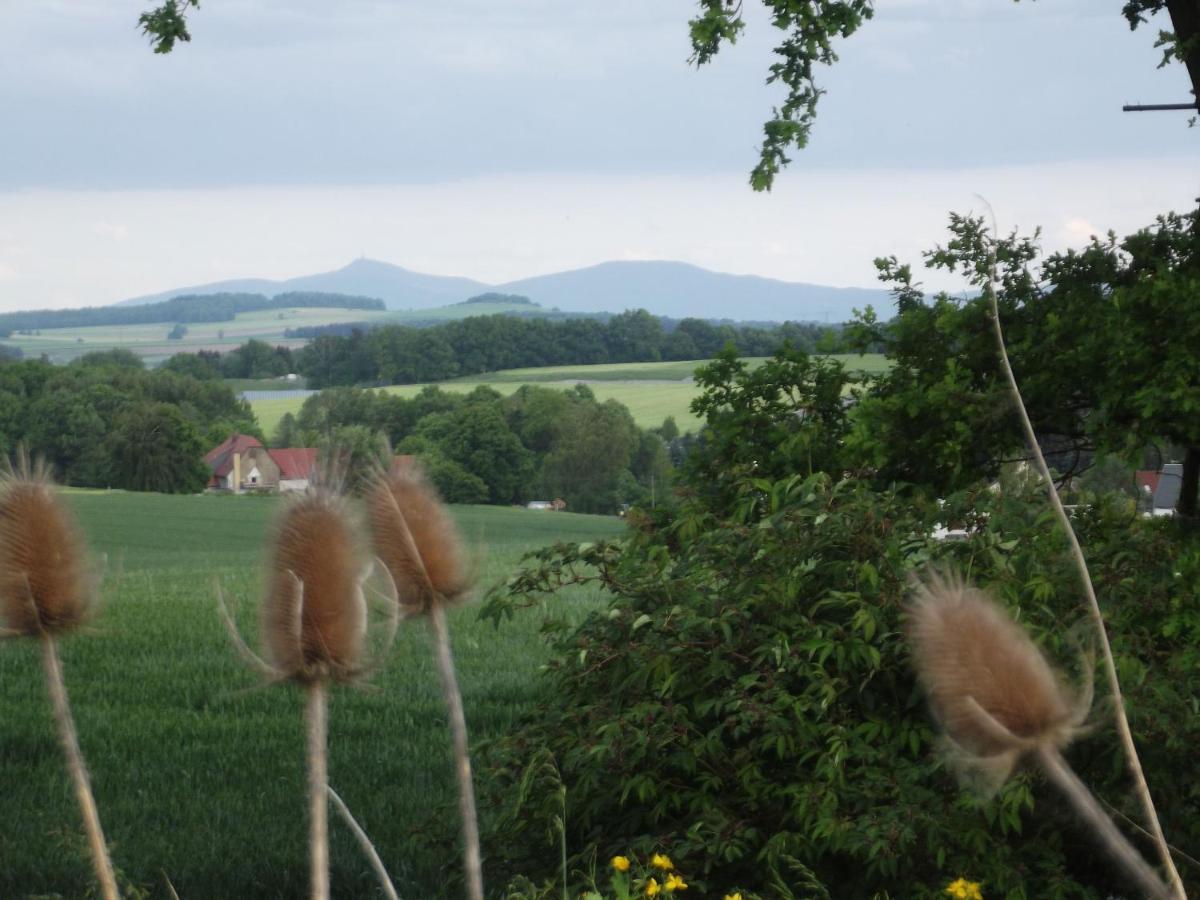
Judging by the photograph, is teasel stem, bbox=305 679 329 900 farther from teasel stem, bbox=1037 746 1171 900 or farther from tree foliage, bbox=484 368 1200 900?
tree foliage, bbox=484 368 1200 900

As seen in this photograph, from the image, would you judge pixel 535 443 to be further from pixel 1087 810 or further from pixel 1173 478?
pixel 1087 810

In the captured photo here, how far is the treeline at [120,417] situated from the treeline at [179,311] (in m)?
62.5

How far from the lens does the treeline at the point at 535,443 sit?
45719 mm

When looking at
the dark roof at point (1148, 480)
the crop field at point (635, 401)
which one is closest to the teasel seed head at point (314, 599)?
the dark roof at point (1148, 480)

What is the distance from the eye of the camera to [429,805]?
693 cm

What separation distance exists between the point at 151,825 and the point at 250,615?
7793 mm

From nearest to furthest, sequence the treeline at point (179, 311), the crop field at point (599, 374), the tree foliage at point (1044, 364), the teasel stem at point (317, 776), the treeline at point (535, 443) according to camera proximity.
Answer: the teasel stem at point (317, 776) < the tree foliage at point (1044, 364) < the treeline at point (535, 443) < the crop field at point (599, 374) < the treeline at point (179, 311)

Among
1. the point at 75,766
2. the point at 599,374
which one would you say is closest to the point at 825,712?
the point at 75,766

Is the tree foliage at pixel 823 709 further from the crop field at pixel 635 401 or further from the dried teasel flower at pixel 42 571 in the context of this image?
the crop field at pixel 635 401

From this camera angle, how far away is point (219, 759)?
7.92 m

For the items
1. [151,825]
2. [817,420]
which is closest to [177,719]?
[151,825]

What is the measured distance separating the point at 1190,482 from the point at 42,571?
18.2 ft

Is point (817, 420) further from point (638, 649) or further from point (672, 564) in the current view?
point (638, 649)

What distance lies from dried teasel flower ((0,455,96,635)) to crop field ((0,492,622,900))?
0.13 meters
